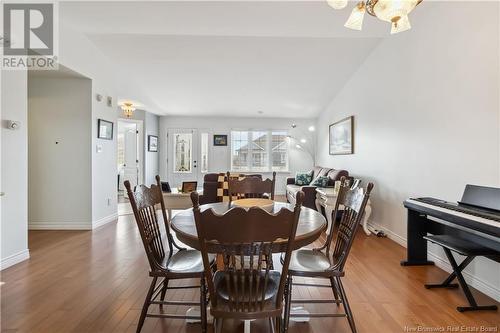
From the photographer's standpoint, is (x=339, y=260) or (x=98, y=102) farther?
(x=98, y=102)

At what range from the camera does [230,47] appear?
4.25 meters

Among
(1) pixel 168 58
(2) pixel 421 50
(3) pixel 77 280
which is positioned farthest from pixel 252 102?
(3) pixel 77 280

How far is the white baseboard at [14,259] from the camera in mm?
2610

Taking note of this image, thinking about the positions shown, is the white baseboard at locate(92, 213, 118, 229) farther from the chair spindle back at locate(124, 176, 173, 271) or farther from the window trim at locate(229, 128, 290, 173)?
the window trim at locate(229, 128, 290, 173)

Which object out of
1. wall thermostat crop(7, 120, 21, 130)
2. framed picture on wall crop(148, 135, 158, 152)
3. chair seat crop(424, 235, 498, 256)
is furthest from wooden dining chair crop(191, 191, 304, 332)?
framed picture on wall crop(148, 135, 158, 152)

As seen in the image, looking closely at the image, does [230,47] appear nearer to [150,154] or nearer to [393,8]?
[393,8]

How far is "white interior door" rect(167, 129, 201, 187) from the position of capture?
8.25 m

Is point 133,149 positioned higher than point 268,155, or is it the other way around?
point 133,149

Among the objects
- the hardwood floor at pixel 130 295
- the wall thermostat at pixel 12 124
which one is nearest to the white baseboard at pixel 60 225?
the hardwood floor at pixel 130 295

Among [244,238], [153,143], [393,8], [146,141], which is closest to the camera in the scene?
Answer: [244,238]

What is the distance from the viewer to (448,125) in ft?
8.50

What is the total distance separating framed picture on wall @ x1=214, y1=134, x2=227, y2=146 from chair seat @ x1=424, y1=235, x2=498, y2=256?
6608mm

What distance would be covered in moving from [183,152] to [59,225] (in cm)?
455

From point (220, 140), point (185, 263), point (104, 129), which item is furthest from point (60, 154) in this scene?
point (220, 140)
